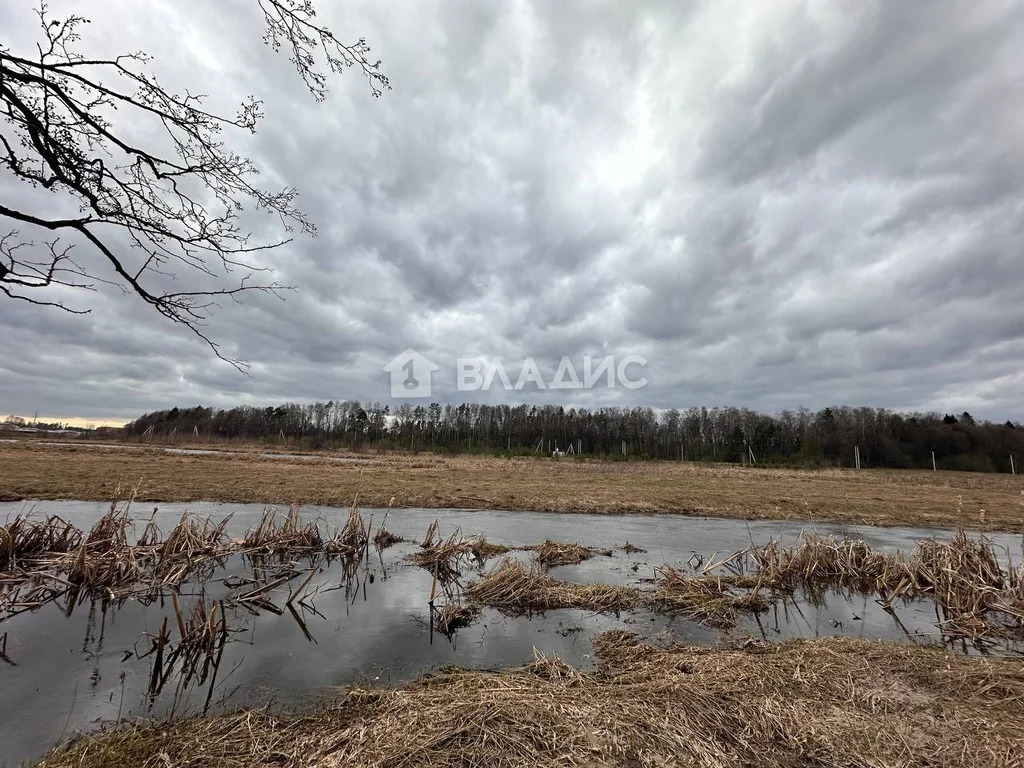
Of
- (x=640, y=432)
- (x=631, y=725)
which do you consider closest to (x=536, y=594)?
(x=631, y=725)

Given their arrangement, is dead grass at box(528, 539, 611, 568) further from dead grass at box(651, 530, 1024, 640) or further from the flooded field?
dead grass at box(651, 530, 1024, 640)

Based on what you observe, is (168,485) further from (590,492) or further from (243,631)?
(590,492)

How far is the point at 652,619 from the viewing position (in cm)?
800

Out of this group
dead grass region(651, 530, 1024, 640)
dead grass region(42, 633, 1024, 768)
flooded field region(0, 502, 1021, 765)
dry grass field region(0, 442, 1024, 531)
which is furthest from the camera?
dry grass field region(0, 442, 1024, 531)

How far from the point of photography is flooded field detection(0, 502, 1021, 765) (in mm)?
5043

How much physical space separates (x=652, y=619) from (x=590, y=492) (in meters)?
17.4

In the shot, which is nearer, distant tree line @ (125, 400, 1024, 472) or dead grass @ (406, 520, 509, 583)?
dead grass @ (406, 520, 509, 583)

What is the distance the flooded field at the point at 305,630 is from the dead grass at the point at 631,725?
2.28 feet

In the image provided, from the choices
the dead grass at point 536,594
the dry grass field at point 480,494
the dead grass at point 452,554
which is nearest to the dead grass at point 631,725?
the dead grass at point 536,594

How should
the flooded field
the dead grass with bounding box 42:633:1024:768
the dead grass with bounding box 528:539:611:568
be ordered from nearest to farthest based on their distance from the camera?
the dead grass with bounding box 42:633:1024:768, the flooded field, the dead grass with bounding box 528:539:611:568

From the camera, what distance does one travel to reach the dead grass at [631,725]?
12.6 feet

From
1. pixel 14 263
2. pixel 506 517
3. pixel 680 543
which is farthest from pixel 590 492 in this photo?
pixel 14 263

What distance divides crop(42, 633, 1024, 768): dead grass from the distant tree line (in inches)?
2573

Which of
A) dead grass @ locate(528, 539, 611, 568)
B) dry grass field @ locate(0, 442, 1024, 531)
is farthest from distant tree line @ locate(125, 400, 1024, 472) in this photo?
dead grass @ locate(528, 539, 611, 568)
